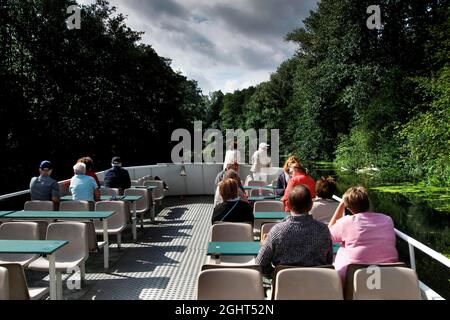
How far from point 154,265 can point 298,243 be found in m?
3.14

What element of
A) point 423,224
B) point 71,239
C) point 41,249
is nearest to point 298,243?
point 41,249

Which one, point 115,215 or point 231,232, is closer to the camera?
point 231,232

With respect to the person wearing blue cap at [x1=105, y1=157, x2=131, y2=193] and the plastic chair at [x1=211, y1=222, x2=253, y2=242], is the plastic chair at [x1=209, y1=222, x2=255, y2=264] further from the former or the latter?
the person wearing blue cap at [x1=105, y1=157, x2=131, y2=193]

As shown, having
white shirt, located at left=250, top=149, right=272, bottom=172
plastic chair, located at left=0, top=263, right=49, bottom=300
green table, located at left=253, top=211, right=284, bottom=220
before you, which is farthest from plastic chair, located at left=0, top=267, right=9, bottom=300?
white shirt, located at left=250, top=149, right=272, bottom=172

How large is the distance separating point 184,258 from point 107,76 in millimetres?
22587

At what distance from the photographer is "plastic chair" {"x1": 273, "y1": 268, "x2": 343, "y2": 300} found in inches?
109

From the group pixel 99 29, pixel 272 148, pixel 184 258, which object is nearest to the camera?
pixel 184 258

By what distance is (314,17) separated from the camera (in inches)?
1528

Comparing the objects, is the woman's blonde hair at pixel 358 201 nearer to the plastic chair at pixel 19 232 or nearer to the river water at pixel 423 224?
the plastic chair at pixel 19 232

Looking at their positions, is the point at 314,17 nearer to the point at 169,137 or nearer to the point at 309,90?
the point at 309,90

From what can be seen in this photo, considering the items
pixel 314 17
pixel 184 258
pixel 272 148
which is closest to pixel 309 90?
pixel 314 17

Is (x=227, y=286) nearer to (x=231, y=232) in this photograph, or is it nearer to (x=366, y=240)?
(x=366, y=240)

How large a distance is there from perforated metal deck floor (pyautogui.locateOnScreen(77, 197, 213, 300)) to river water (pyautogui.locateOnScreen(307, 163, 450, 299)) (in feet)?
13.7

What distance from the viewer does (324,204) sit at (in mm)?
5109
